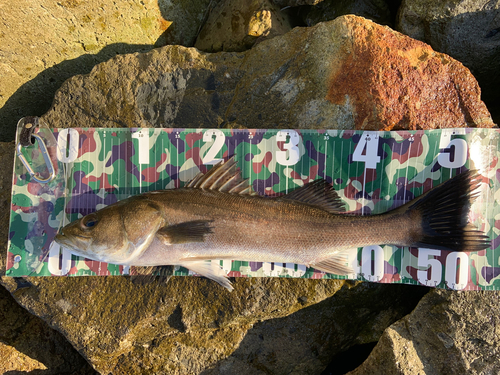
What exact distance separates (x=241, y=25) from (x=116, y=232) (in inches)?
115

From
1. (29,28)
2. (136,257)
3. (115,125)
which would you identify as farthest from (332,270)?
(29,28)

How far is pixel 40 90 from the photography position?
3.94 m

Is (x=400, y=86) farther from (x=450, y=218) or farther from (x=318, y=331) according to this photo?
(x=318, y=331)

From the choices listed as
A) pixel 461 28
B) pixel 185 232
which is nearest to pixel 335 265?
pixel 185 232

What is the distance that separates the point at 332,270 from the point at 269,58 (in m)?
2.44

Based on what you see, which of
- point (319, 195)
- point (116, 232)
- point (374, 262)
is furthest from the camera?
point (374, 262)

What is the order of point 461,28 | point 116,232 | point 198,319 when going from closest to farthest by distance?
1. point 116,232
2. point 198,319
3. point 461,28

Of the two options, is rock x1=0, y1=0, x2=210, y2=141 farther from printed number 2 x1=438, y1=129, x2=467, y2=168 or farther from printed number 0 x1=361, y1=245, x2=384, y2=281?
printed number 0 x1=361, y1=245, x2=384, y2=281

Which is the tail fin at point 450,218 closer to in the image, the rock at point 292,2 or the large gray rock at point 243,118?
the large gray rock at point 243,118

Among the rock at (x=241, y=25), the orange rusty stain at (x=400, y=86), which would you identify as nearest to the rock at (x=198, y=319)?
the orange rusty stain at (x=400, y=86)

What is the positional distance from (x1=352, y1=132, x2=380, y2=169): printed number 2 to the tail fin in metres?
0.64

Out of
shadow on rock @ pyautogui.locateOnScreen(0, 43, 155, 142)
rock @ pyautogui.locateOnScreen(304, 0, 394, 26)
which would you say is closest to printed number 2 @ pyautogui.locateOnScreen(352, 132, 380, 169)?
rock @ pyautogui.locateOnScreen(304, 0, 394, 26)

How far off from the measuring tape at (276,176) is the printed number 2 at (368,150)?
0.01m

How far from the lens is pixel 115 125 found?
362 cm
